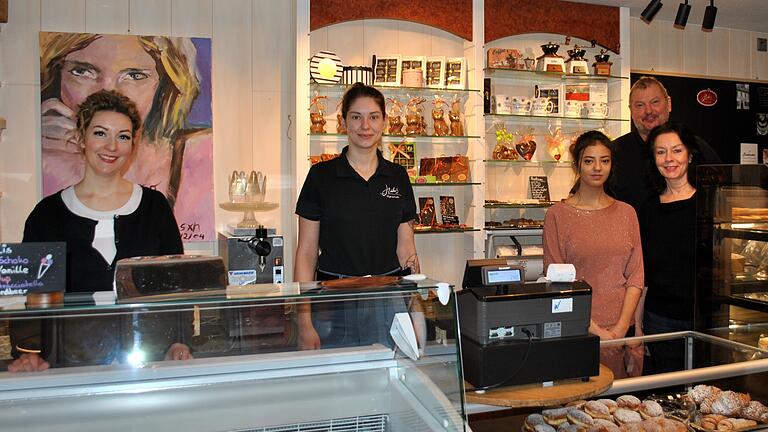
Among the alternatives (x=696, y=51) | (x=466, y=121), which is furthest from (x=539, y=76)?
(x=696, y=51)

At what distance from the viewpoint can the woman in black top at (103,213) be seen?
2.25 meters

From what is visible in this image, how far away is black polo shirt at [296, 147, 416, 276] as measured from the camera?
2.68 metres

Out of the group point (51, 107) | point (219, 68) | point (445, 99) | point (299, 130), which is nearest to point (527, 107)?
point (445, 99)

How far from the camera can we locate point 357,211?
2.69 meters

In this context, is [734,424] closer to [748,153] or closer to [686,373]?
[686,373]

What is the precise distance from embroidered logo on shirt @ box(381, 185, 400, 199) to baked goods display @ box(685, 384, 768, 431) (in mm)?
1319

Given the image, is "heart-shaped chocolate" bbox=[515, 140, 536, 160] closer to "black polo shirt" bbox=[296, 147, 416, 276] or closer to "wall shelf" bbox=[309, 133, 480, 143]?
"wall shelf" bbox=[309, 133, 480, 143]

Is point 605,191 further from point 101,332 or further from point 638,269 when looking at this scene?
point 101,332

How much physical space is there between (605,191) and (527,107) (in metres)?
1.93

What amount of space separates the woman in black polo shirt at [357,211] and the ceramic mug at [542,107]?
2.35 m

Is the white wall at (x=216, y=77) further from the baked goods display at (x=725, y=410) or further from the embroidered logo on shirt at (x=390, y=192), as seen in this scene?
the baked goods display at (x=725, y=410)

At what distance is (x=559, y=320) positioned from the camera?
5.68 feet

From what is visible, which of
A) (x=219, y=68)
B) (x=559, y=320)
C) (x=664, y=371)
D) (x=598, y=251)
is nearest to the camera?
(x=559, y=320)

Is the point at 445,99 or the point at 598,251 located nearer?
the point at 598,251
